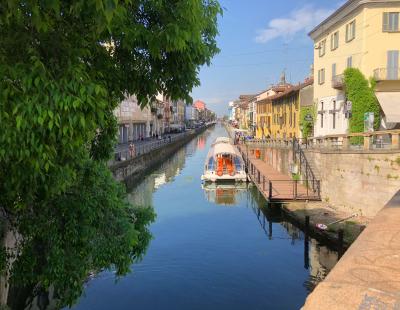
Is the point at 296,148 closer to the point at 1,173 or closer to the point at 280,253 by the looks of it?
the point at 280,253

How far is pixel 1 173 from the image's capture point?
163 inches

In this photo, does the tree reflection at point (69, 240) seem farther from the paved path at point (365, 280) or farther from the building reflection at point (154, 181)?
the building reflection at point (154, 181)

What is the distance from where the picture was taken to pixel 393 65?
2598 centimetres

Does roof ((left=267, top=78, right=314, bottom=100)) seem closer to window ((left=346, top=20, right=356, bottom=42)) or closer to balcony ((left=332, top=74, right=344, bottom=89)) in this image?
balcony ((left=332, top=74, right=344, bottom=89))

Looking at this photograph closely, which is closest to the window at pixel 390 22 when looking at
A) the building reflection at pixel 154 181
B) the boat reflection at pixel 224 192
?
the boat reflection at pixel 224 192

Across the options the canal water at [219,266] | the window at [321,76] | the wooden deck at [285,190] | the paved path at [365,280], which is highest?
the window at [321,76]

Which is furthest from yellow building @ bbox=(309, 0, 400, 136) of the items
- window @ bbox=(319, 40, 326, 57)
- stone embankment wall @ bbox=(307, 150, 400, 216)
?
stone embankment wall @ bbox=(307, 150, 400, 216)

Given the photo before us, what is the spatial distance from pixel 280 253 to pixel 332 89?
17.7 m

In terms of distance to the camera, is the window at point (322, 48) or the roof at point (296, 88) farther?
the roof at point (296, 88)

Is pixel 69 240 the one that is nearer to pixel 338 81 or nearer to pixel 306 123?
pixel 338 81

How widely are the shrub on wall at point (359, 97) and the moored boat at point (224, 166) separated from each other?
10.9 metres

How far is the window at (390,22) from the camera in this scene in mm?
25844

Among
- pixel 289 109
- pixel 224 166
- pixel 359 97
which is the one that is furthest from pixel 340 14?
pixel 289 109

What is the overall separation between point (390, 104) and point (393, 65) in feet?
8.61
